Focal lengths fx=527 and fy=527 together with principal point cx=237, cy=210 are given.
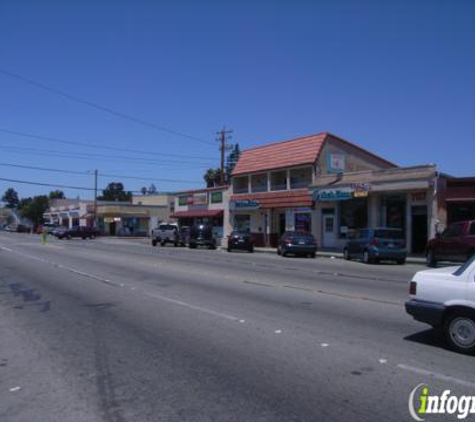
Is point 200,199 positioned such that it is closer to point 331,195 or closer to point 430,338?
point 331,195

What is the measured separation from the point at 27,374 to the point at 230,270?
13.5m

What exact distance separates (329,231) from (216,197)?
15.1 m

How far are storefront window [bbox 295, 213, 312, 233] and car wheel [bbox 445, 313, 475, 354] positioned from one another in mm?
29629

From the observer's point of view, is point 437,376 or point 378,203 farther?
point 378,203

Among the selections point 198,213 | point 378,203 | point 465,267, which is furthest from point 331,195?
point 465,267

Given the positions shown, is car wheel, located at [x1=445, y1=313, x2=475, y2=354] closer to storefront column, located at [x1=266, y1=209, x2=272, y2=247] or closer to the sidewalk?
the sidewalk

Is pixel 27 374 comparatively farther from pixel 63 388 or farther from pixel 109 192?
pixel 109 192

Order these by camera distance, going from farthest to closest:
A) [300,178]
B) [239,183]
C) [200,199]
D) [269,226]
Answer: [200,199], [239,183], [269,226], [300,178]

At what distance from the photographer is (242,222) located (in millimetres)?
44531

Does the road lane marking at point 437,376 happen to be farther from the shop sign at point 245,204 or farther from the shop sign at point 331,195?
the shop sign at point 245,204

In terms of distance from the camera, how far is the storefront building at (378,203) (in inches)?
1113

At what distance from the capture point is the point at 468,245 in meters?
20.0

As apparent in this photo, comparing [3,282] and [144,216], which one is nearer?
[3,282]

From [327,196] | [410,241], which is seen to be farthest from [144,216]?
[410,241]
